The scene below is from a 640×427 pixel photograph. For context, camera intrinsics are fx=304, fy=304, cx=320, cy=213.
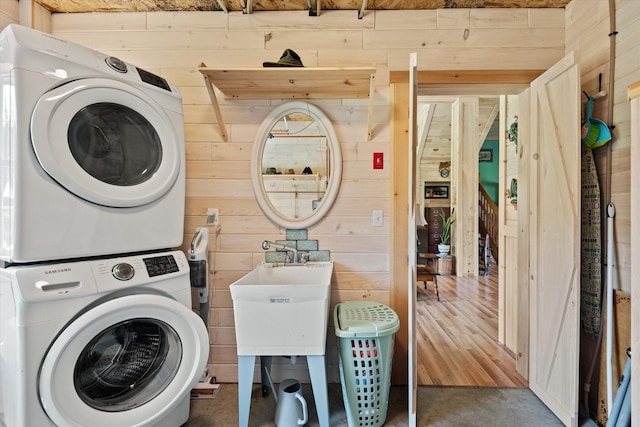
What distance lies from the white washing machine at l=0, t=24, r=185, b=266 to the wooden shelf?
329 millimetres

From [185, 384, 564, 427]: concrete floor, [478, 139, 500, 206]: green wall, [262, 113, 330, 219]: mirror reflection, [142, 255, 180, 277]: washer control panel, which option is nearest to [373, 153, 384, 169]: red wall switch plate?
[262, 113, 330, 219]: mirror reflection

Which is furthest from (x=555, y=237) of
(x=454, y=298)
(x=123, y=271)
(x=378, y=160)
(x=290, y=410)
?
(x=454, y=298)

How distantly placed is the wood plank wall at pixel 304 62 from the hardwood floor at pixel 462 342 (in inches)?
20.0

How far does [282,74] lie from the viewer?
5.73 feet

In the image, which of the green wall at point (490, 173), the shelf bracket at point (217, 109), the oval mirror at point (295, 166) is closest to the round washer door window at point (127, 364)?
the oval mirror at point (295, 166)

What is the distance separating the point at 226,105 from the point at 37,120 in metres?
1.09

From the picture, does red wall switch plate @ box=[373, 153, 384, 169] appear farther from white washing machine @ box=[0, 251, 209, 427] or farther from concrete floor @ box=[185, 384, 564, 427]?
concrete floor @ box=[185, 384, 564, 427]

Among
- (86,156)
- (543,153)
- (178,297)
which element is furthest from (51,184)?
(543,153)

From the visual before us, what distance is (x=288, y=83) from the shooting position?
1.86 m

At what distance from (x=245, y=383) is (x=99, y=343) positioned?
2.26 ft

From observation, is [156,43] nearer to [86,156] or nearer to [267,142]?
[267,142]

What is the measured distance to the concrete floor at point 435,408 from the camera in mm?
1692

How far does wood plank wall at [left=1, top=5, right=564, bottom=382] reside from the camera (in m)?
2.00

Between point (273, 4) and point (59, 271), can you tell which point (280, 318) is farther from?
point (273, 4)
